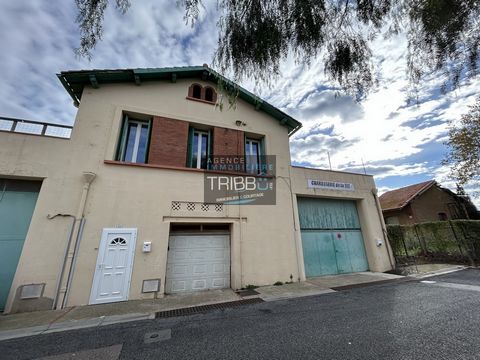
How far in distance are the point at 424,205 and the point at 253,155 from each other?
1711cm

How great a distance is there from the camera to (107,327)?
3865mm

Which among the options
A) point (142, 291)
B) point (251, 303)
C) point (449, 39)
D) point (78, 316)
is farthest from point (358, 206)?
point (78, 316)

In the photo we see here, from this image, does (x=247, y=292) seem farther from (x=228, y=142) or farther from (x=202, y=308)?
(x=228, y=142)

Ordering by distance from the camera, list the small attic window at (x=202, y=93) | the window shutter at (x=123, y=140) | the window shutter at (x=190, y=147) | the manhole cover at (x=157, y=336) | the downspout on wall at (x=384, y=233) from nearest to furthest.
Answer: the manhole cover at (x=157, y=336)
the window shutter at (x=123, y=140)
the window shutter at (x=190, y=147)
the small attic window at (x=202, y=93)
the downspout on wall at (x=384, y=233)

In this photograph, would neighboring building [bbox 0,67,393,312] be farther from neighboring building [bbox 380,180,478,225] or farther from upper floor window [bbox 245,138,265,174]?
neighboring building [bbox 380,180,478,225]

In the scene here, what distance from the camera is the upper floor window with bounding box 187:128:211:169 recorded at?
7668 mm

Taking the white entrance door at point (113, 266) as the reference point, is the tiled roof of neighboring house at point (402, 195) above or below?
above

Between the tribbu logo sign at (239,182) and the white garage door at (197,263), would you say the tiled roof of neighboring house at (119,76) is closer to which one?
the tribbu logo sign at (239,182)

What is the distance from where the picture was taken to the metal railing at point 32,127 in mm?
5793

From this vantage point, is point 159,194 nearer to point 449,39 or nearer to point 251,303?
point 251,303

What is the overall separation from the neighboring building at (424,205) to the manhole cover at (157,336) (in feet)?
60.2

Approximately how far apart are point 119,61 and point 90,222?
15.5 feet


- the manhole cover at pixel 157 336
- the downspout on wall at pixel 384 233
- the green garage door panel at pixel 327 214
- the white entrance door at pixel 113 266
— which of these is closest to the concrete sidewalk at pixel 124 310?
the white entrance door at pixel 113 266

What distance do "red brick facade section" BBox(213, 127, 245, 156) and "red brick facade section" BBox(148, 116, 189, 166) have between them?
120 cm
